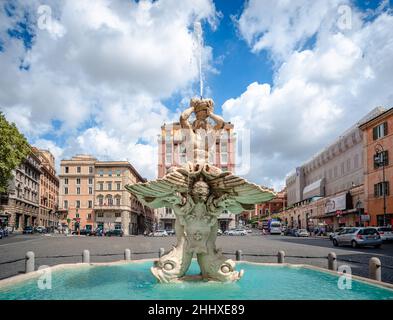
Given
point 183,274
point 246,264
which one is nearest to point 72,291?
point 183,274

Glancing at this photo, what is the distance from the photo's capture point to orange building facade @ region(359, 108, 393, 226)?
35781 millimetres

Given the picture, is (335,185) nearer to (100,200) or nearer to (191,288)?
(100,200)

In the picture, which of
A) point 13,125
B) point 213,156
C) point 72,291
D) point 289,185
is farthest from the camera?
point 289,185

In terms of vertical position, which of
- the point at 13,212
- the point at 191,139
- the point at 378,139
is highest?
the point at 378,139

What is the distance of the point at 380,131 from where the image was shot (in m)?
38.3

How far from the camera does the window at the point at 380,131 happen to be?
122 ft

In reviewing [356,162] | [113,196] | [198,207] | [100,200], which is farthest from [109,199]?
[198,207]

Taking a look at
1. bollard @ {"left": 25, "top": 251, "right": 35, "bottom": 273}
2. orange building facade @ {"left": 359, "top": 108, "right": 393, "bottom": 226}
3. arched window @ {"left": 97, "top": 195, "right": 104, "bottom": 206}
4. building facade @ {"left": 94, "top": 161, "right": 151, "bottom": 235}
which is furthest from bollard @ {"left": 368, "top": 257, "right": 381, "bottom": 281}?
arched window @ {"left": 97, "top": 195, "right": 104, "bottom": 206}

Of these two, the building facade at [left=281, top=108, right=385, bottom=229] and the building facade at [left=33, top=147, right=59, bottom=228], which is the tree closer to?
the building facade at [left=281, top=108, right=385, bottom=229]

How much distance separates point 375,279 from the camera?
764cm

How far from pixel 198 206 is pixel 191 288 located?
160 centimetres
